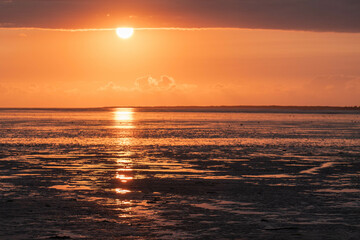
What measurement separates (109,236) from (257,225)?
402cm

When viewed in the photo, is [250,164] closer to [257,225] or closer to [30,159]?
[30,159]

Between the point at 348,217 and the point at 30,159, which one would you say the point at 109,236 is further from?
the point at 30,159

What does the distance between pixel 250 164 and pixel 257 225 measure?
53.6ft

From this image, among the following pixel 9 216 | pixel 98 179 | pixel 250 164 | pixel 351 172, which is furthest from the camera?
pixel 250 164

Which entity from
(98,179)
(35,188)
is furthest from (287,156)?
(35,188)

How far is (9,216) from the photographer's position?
16.3 m

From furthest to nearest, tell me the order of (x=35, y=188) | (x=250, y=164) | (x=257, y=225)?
1. (x=250, y=164)
2. (x=35, y=188)
3. (x=257, y=225)

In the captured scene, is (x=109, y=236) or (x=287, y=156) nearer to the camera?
(x=109, y=236)

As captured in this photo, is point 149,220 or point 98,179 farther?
point 98,179

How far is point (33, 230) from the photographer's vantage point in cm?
1459

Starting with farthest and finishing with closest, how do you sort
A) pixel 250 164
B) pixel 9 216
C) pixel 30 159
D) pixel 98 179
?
pixel 30 159 < pixel 250 164 < pixel 98 179 < pixel 9 216

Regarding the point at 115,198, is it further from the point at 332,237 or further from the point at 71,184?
the point at 332,237

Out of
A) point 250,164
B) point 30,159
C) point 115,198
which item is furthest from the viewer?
point 30,159

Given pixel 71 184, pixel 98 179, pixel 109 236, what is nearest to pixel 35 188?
pixel 71 184
